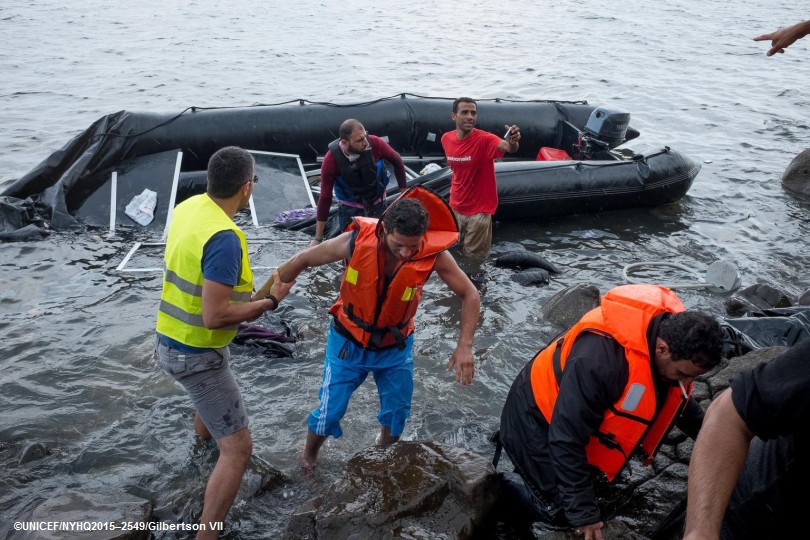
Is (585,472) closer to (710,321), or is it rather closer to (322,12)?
(710,321)

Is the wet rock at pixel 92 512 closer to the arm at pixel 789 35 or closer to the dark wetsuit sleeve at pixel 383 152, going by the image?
the arm at pixel 789 35

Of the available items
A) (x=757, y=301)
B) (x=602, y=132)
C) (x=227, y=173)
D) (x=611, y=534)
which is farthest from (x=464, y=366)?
(x=602, y=132)

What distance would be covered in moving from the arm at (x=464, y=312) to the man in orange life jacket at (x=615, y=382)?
2.08ft

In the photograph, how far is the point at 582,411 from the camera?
3.12 metres

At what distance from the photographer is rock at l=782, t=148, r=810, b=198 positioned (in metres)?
10.8

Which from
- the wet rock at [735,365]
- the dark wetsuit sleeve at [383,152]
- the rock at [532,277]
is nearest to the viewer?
the wet rock at [735,365]

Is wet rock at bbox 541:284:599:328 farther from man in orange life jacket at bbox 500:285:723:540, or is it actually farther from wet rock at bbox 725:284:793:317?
man in orange life jacket at bbox 500:285:723:540

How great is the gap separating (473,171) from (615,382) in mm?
4510

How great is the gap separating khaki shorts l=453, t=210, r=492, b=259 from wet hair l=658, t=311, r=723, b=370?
15.1 ft

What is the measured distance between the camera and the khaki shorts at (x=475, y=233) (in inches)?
297

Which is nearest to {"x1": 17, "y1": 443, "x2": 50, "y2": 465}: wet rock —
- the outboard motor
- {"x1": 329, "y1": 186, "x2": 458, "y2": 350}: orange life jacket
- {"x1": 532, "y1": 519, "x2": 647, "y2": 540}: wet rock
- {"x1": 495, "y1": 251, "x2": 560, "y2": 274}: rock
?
{"x1": 329, "y1": 186, "x2": 458, "y2": 350}: orange life jacket

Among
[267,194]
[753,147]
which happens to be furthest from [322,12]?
[267,194]

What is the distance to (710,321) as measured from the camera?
297cm

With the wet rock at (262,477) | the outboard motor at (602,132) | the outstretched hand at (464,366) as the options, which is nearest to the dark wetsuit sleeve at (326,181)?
the wet rock at (262,477)
